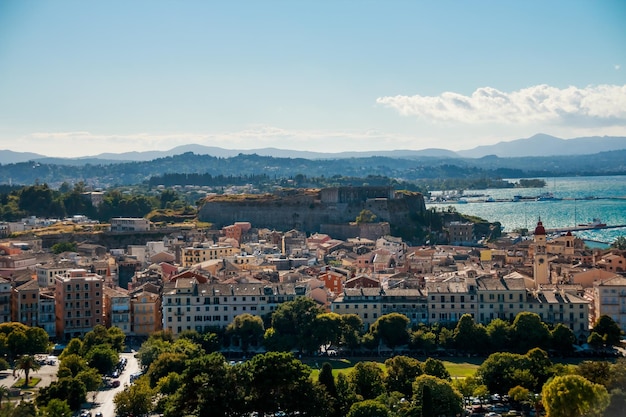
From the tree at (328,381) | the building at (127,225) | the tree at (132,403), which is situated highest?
the building at (127,225)

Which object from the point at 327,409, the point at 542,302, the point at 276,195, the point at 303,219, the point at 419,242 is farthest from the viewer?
the point at 276,195

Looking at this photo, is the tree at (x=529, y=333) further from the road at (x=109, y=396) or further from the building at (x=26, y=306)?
the building at (x=26, y=306)

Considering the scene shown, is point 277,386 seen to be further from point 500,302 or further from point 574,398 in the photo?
point 500,302

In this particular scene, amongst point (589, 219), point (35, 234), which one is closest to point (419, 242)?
point (35, 234)

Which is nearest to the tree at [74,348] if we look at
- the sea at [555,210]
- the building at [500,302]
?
the building at [500,302]

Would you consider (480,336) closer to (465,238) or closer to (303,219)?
(465,238)

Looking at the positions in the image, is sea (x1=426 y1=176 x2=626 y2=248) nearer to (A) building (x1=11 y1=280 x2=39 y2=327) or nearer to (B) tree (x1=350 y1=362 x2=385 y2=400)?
(A) building (x1=11 y1=280 x2=39 y2=327)
